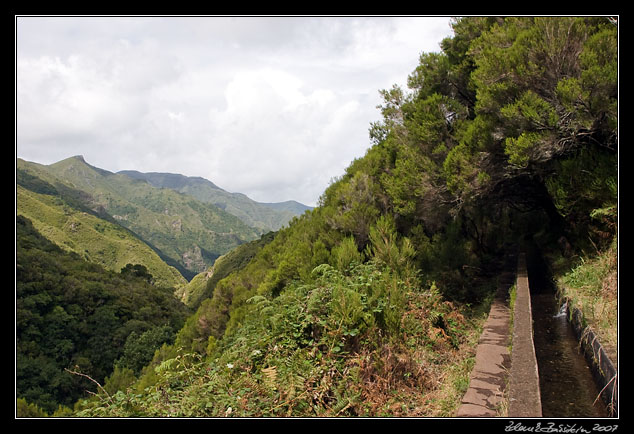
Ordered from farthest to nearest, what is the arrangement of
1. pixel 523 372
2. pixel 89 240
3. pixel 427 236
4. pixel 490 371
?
pixel 89 240
pixel 427 236
pixel 490 371
pixel 523 372

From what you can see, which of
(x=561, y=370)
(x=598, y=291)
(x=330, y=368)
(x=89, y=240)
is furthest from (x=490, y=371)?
(x=89, y=240)

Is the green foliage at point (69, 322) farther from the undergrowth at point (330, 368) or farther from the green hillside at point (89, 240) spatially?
the green hillside at point (89, 240)

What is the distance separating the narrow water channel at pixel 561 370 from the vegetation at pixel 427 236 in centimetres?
80

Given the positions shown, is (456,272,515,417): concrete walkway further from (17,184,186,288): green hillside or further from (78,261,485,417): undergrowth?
(17,184,186,288): green hillside

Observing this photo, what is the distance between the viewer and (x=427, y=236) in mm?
9133

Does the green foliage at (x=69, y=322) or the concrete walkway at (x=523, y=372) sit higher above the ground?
the concrete walkway at (x=523, y=372)

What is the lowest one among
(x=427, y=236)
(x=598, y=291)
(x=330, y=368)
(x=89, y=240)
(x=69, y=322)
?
(x=69, y=322)

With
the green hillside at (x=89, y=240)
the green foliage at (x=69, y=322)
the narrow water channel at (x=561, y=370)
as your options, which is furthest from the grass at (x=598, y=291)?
the green hillside at (x=89, y=240)

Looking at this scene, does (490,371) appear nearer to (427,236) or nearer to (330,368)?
(330,368)

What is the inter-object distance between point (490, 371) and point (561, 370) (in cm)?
93

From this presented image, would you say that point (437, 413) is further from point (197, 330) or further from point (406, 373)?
point (197, 330)

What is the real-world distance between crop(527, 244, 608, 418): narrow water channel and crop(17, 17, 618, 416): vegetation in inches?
31.5

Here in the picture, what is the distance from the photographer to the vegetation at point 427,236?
12.4 ft

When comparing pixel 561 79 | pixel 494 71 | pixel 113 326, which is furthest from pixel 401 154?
pixel 113 326
